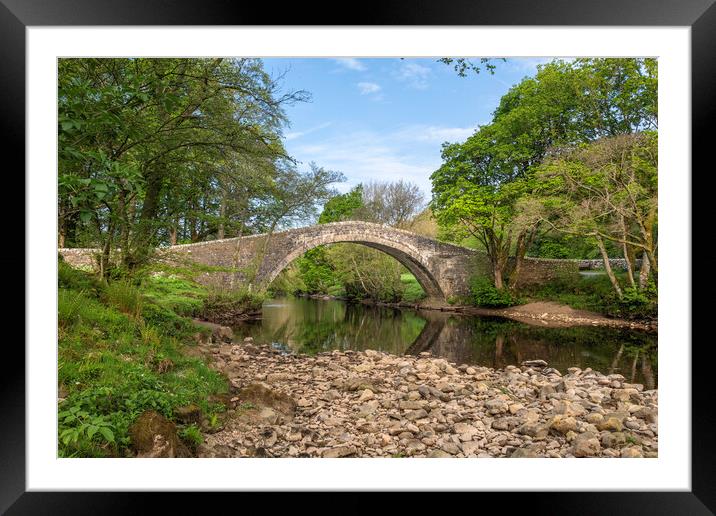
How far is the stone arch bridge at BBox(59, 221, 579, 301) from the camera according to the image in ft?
23.6

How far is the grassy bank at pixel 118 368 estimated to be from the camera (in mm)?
1530

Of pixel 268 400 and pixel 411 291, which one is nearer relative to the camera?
pixel 268 400

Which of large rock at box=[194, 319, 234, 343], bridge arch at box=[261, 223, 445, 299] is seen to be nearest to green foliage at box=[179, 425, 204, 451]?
large rock at box=[194, 319, 234, 343]

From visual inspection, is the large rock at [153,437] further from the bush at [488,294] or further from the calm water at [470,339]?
the bush at [488,294]

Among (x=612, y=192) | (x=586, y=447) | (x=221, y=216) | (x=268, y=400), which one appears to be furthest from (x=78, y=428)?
(x=612, y=192)

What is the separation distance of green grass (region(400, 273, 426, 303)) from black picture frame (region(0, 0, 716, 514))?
991cm

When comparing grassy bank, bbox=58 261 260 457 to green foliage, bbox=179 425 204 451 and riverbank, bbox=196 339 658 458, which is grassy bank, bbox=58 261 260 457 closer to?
green foliage, bbox=179 425 204 451
